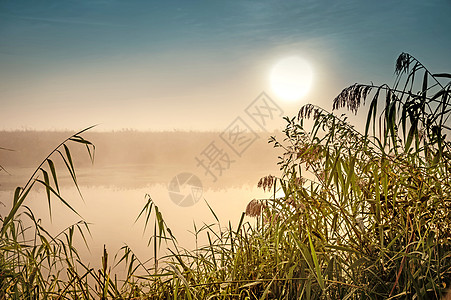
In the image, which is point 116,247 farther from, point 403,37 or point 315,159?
point 403,37

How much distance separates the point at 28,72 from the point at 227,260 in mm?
1870

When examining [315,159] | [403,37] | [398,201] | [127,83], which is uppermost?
[403,37]

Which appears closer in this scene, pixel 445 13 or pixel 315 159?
pixel 315 159

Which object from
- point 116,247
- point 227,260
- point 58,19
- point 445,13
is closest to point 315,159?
point 227,260

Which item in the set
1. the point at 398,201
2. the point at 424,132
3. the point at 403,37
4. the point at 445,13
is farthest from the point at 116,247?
the point at 445,13

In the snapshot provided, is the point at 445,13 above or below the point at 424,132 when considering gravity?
above

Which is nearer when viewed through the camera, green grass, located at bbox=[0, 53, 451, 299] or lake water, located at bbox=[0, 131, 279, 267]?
green grass, located at bbox=[0, 53, 451, 299]

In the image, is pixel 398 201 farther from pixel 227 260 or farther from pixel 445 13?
pixel 445 13

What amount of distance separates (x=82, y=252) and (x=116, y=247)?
0.17m

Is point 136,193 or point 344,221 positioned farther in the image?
point 136,193

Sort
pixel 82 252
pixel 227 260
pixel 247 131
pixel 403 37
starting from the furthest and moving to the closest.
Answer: pixel 247 131 → pixel 403 37 → pixel 82 252 → pixel 227 260

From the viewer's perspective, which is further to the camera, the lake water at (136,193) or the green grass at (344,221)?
the lake water at (136,193)

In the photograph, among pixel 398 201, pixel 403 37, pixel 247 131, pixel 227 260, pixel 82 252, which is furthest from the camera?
pixel 247 131

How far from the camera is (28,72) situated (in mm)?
2430
